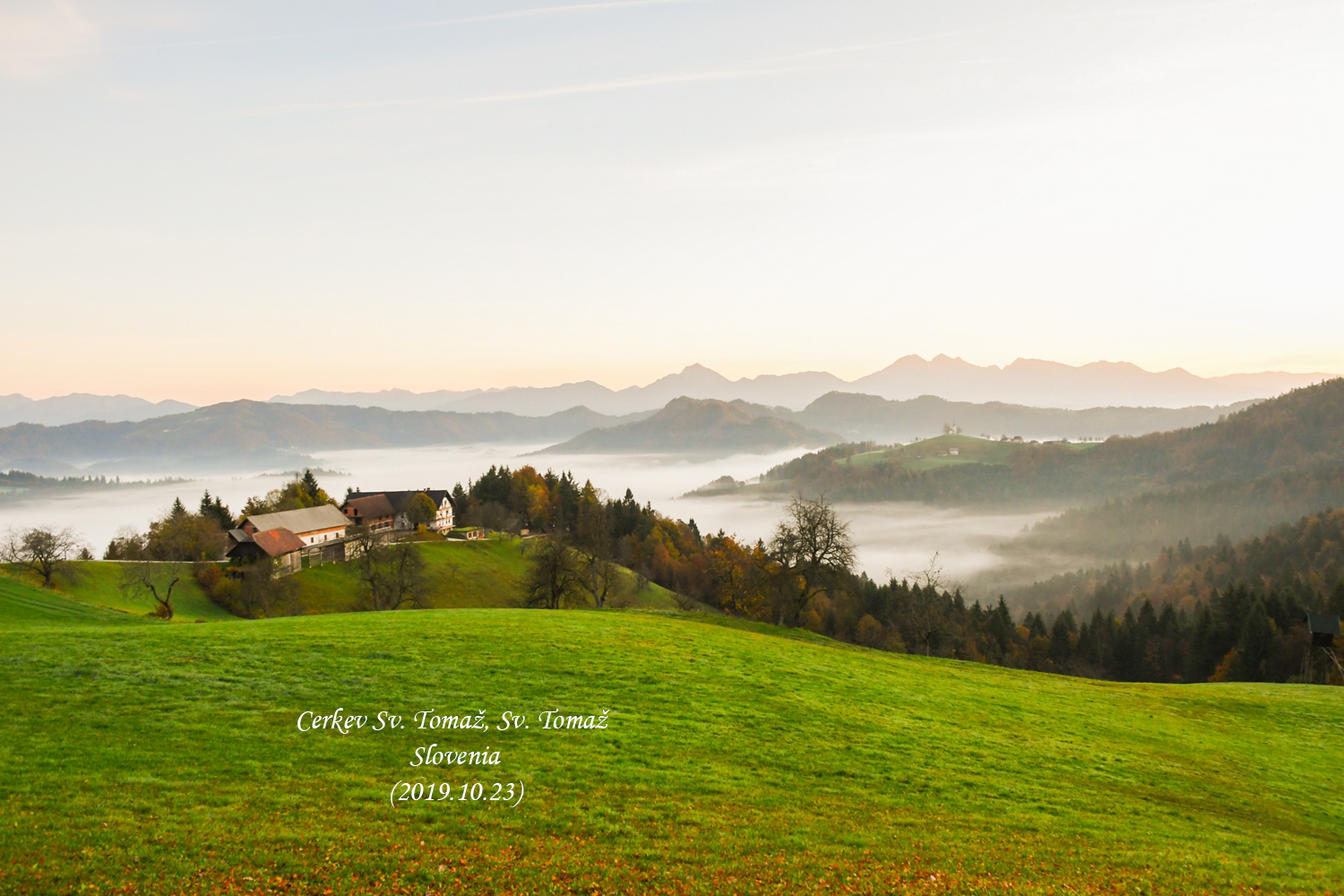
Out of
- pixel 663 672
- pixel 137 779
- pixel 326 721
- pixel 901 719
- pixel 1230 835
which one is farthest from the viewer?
pixel 663 672

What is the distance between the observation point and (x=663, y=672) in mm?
22266

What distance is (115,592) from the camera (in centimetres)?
5481

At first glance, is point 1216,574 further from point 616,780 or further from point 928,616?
point 616,780

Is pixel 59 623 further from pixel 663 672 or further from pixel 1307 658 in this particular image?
pixel 1307 658

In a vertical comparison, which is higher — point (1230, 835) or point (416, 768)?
point (416, 768)

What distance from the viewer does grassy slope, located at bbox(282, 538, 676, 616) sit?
215ft

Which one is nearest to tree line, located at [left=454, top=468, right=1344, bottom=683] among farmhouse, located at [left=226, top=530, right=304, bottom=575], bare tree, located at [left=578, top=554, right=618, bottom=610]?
bare tree, located at [left=578, top=554, right=618, bottom=610]

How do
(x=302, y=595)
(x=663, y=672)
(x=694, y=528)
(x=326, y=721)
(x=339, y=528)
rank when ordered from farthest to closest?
(x=694, y=528), (x=339, y=528), (x=302, y=595), (x=663, y=672), (x=326, y=721)

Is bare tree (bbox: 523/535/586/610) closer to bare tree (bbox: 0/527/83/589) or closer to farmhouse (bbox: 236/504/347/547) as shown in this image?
farmhouse (bbox: 236/504/347/547)

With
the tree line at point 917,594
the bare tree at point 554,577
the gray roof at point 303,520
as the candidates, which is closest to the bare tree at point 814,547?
the tree line at point 917,594

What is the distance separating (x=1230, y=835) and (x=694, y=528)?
122 m

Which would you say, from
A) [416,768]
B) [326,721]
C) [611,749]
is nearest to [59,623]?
[326,721]

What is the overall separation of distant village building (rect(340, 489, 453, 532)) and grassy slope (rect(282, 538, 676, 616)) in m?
17.4

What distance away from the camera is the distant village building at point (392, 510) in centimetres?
10219
